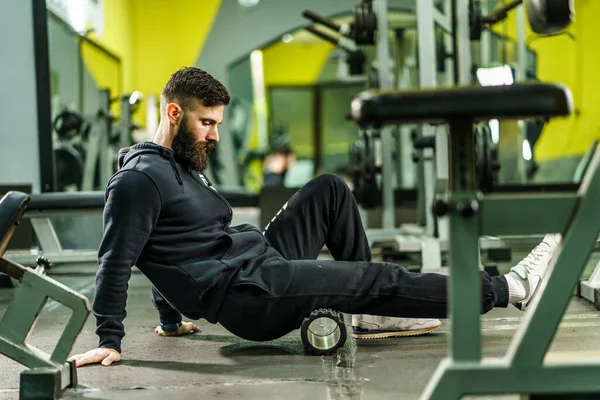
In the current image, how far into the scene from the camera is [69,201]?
385cm

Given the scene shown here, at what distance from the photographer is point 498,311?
280 cm

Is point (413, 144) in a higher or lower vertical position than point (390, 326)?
higher

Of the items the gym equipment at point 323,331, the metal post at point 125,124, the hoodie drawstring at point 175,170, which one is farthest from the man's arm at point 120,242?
the metal post at point 125,124

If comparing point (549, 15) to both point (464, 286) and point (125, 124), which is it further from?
point (125, 124)

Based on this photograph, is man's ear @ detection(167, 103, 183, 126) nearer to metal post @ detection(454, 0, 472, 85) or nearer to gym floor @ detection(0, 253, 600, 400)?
gym floor @ detection(0, 253, 600, 400)

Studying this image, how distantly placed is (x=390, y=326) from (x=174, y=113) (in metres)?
0.92

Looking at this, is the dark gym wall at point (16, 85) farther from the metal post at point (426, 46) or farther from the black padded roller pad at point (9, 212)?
the black padded roller pad at point (9, 212)

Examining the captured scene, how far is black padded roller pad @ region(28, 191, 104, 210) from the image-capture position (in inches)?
151

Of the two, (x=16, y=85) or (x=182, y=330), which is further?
(x=16, y=85)

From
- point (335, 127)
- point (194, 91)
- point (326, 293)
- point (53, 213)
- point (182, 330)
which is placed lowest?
point (182, 330)

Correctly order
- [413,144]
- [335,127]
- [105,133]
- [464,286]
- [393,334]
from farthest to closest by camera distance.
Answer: [335,127], [105,133], [413,144], [393,334], [464,286]

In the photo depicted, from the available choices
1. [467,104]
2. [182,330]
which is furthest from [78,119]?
[467,104]

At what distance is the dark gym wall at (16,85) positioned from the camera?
479cm

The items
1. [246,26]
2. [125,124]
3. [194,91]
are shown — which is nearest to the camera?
[194,91]
